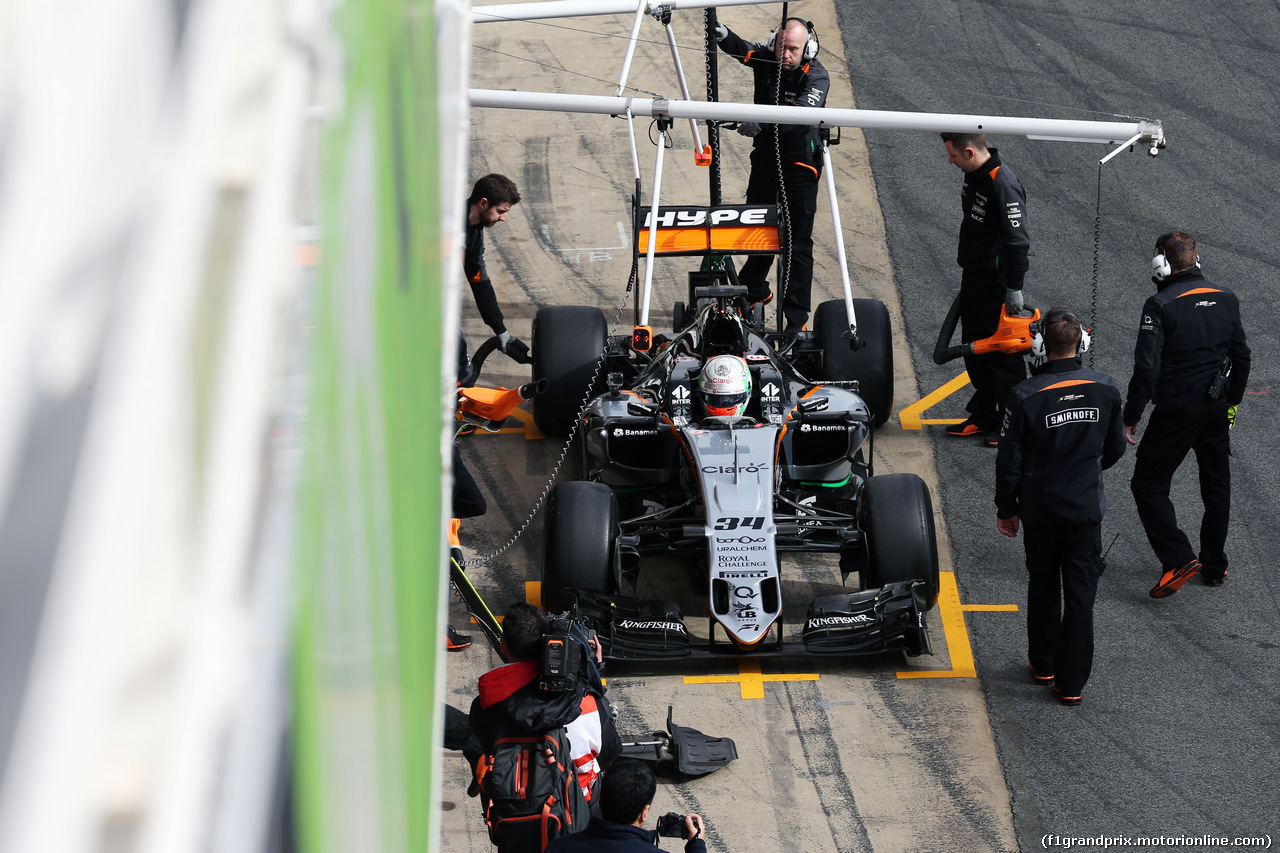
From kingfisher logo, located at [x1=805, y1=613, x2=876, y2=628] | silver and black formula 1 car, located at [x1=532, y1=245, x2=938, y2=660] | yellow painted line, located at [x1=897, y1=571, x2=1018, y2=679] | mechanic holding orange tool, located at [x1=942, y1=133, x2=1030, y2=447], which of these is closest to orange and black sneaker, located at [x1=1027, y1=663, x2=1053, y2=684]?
yellow painted line, located at [x1=897, y1=571, x2=1018, y2=679]

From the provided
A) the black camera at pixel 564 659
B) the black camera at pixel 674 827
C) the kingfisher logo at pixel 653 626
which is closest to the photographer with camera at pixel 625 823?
the black camera at pixel 674 827

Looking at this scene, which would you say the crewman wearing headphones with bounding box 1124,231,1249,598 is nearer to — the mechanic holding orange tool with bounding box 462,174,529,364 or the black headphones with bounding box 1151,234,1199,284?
the black headphones with bounding box 1151,234,1199,284

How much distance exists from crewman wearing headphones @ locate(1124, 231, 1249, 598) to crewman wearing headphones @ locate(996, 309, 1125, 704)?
803 millimetres

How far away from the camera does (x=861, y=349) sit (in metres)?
8.23

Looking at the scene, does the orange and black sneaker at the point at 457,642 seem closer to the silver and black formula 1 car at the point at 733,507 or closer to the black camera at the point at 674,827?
the silver and black formula 1 car at the point at 733,507

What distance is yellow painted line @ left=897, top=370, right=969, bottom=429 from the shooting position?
892 centimetres

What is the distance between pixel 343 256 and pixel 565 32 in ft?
46.7

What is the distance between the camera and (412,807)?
4.13 ft

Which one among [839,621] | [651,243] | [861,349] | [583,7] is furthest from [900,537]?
[583,7]

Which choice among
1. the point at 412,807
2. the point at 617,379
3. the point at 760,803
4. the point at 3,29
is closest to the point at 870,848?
the point at 760,803

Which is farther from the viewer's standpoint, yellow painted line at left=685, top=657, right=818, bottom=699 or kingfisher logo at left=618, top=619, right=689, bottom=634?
yellow painted line at left=685, top=657, right=818, bottom=699

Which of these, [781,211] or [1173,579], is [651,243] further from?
[1173,579]

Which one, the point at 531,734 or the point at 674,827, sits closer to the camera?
the point at 531,734

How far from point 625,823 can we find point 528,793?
372 mm
